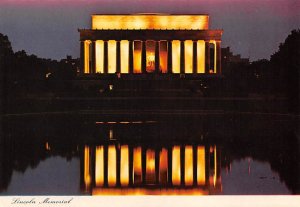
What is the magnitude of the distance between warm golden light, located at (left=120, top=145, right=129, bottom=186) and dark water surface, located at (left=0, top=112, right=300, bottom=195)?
0.11 ft

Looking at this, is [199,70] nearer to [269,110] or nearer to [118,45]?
[118,45]

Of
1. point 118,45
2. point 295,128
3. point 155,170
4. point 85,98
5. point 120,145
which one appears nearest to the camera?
point 155,170

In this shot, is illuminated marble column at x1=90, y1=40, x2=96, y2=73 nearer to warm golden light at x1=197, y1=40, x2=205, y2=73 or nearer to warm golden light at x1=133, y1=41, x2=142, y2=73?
warm golden light at x1=133, y1=41, x2=142, y2=73

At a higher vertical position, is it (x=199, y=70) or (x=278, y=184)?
(x=199, y=70)

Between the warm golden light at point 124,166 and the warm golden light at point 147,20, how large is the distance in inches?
2618

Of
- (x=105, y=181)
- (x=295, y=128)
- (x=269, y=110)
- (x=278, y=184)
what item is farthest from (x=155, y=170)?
(x=269, y=110)

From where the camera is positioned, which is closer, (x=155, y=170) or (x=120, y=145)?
(x=155, y=170)

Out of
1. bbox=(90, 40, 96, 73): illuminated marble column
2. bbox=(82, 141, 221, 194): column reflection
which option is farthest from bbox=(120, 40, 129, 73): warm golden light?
bbox=(82, 141, 221, 194): column reflection

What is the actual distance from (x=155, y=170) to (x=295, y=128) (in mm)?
16183

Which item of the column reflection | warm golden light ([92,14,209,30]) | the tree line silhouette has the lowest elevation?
the column reflection

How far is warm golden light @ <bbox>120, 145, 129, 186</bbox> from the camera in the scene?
54.9 feet

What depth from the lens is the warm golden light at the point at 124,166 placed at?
16744mm

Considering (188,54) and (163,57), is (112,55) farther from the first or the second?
(188,54)

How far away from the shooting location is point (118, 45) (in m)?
86.4
